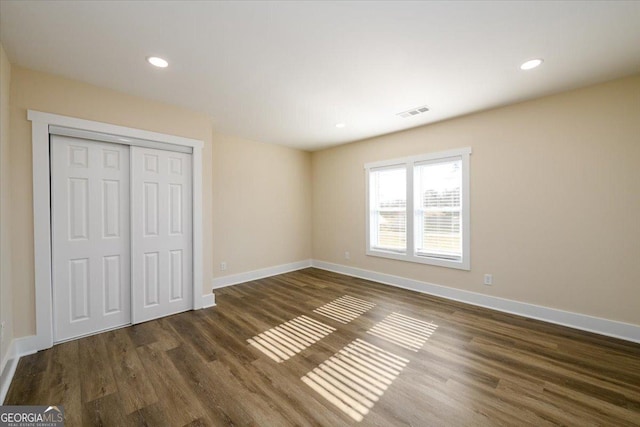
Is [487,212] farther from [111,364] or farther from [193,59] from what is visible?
[111,364]

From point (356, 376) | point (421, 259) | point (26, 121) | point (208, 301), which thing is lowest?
point (356, 376)

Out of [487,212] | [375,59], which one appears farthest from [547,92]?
[375,59]

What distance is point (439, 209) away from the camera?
3992 millimetres

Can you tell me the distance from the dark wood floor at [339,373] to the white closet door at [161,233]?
0.26 metres

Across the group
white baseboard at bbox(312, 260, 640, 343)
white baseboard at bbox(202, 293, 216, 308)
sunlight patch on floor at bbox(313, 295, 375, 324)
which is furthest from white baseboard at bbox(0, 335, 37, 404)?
white baseboard at bbox(312, 260, 640, 343)

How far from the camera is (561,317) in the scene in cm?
295

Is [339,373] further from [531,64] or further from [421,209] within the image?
[531,64]

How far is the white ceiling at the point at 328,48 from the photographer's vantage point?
174 centimetres

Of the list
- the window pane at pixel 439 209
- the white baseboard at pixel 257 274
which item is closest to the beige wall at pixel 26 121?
the white baseboard at pixel 257 274

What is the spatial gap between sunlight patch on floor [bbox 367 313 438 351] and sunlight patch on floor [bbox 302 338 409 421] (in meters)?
0.27

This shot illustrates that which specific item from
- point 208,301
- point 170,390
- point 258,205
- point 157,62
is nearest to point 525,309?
point 170,390

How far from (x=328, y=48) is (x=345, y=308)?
298cm

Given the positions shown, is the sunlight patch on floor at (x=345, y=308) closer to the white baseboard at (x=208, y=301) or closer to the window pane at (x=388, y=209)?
the window pane at (x=388, y=209)

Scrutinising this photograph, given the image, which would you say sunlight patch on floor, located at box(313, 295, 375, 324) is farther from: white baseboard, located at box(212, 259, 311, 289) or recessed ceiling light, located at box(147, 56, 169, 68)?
recessed ceiling light, located at box(147, 56, 169, 68)
